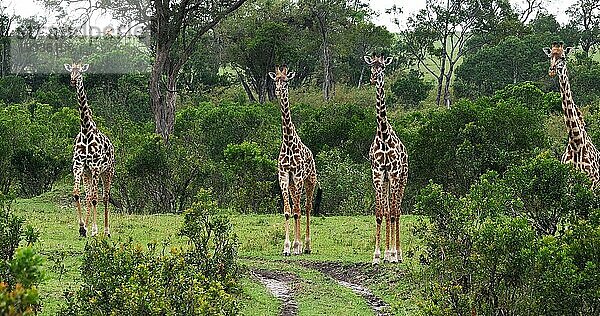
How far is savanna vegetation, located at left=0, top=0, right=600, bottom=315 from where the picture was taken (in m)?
7.50

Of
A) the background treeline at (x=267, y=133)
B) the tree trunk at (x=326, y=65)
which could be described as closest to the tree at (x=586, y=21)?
the background treeline at (x=267, y=133)

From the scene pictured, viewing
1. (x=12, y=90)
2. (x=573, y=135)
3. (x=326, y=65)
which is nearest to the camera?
(x=573, y=135)

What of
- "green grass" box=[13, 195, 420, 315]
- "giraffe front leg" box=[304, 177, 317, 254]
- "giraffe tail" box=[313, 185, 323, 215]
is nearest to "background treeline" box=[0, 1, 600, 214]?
"giraffe tail" box=[313, 185, 323, 215]

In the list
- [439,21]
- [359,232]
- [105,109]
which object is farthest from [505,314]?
[439,21]

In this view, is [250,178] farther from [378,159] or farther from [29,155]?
[378,159]

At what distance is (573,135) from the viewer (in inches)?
504

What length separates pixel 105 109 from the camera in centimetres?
3309

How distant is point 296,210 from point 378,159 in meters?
1.78

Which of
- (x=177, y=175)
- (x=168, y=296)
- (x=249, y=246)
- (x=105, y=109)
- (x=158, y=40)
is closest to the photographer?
(x=168, y=296)

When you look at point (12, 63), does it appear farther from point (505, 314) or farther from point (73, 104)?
point (505, 314)

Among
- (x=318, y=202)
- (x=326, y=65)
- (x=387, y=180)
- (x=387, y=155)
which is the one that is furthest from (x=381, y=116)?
(x=326, y=65)

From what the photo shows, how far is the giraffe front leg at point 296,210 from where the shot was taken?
14391 mm

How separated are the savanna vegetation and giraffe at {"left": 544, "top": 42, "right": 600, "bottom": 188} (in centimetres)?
77

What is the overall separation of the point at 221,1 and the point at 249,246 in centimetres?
1238
